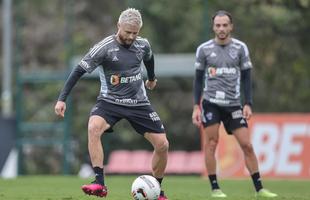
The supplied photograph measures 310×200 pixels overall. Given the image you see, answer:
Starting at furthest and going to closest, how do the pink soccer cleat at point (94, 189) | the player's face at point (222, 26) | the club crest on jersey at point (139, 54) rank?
1. the player's face at point (222, 26)
2. the club crest on jersey at point (139, 54)
3. the pink soccer cleat at point (94, 189)

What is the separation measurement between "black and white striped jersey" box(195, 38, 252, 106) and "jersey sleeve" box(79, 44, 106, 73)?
8.60 feet

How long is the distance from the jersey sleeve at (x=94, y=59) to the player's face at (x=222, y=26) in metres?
2.51

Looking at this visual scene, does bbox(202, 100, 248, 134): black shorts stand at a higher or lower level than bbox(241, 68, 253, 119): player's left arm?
lower

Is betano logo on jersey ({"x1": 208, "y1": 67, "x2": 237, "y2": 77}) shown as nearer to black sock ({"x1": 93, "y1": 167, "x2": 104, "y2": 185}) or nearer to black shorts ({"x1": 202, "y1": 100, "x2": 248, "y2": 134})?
black shorts ({"x1": 202, "y1": 100, "x2": 248, "y2": 134})

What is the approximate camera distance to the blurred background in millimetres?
23938

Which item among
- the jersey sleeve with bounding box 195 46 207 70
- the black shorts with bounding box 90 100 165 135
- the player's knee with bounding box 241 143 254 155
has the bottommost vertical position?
the player's knee with bounding box 241 143 254 155

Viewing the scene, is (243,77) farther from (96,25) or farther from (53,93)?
(96,25)

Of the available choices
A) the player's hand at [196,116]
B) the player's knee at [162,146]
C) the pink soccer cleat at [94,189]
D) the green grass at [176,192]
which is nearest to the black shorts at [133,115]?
the player's knee at [162,146]

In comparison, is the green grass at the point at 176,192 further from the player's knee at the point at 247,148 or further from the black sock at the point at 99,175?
the black sock at the point at 99,175

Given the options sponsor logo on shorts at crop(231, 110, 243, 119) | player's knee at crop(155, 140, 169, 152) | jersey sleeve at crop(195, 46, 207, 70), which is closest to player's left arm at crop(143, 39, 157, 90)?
player's knee at crop(155, 140, 169, 152)

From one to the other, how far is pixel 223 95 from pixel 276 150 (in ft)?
28.1

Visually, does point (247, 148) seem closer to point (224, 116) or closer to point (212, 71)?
point (224, 116)

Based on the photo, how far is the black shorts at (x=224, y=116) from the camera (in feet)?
44.7

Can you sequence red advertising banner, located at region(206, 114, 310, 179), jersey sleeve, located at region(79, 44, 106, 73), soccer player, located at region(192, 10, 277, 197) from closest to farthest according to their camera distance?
jersey sleeve, located at region(79, 44, 106, 73)
soccer player, located at region(192, 10, 277, 197)
red advertising banner, located at region(206, 114, 310, 179)
